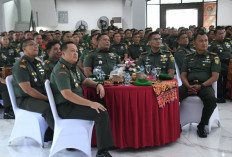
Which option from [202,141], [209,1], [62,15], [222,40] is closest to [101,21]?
[62,15]

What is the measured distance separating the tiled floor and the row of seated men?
193 mm

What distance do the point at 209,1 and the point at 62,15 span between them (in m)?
7.85

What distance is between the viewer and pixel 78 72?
300cm

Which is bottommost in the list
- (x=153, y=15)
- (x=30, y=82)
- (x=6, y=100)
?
(x=6, y=100)

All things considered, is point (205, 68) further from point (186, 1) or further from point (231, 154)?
point (186, 1)

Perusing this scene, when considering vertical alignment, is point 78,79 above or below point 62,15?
below

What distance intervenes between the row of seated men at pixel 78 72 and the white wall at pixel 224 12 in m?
9.84

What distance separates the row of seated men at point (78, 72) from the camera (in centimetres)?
279

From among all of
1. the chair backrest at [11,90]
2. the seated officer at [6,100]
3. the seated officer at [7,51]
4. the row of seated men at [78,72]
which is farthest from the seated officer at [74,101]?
the seated officer at [7,51]

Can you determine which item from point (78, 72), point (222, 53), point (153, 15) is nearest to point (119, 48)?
point (222, 53)

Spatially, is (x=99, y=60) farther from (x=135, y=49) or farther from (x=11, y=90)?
(x=135, y=49)

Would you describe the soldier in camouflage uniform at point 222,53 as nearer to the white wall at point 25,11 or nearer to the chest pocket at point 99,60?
the chest pocket at point 99,60

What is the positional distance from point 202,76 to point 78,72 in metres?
1.74

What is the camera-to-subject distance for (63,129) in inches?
108
